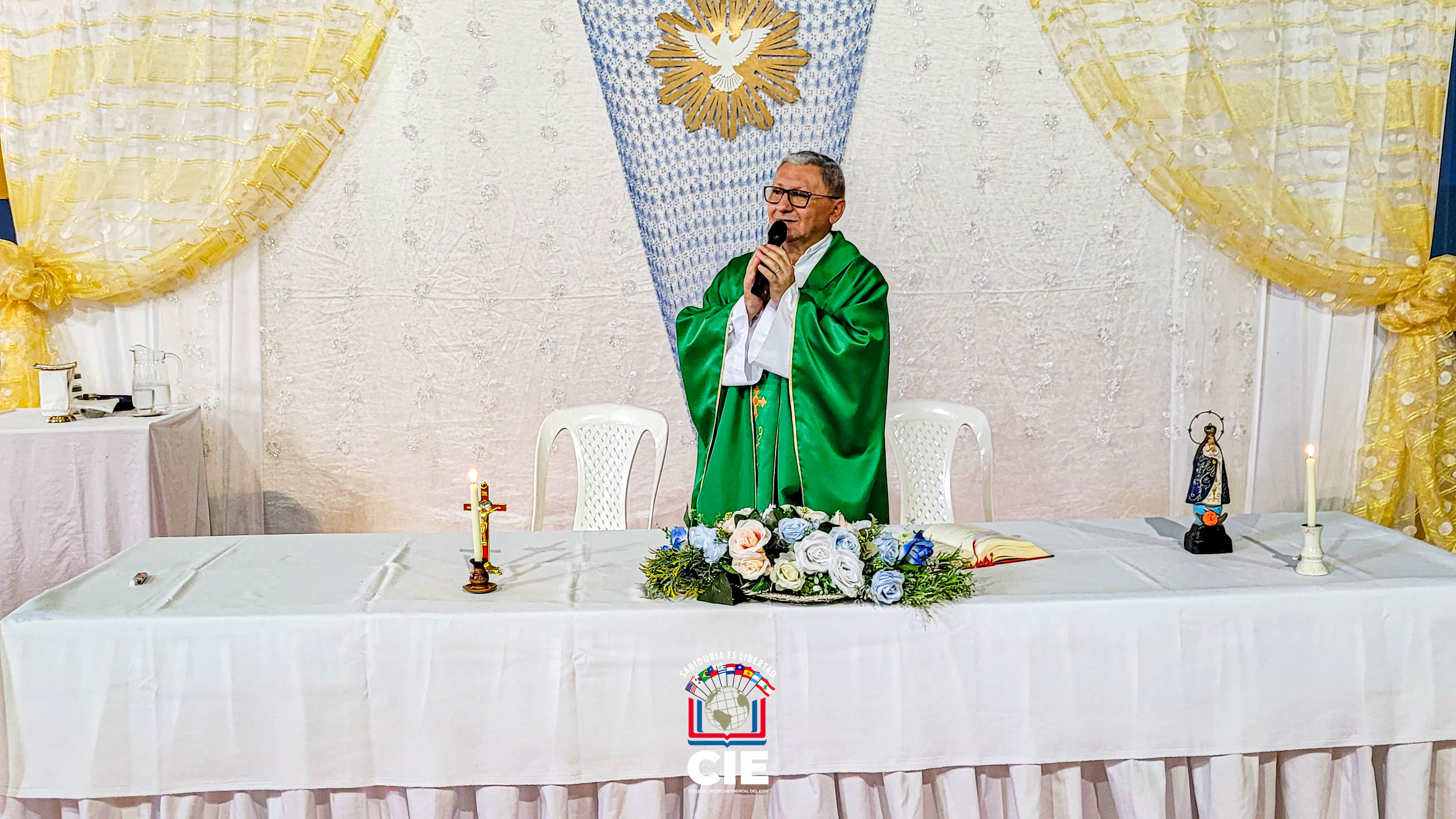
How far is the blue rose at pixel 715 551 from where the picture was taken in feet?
6.85

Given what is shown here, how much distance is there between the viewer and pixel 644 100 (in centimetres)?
435

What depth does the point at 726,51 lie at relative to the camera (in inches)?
171

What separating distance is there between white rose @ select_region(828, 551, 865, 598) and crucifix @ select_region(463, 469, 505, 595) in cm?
68

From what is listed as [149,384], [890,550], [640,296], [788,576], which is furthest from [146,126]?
[890,550]

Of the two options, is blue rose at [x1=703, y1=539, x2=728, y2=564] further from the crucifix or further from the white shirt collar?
the white shirt collar

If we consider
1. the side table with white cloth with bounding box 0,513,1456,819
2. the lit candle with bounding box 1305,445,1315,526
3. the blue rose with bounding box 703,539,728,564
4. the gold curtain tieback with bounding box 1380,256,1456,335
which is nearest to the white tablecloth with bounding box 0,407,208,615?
the side table with white cloth with bounding box 0,513,1456,819

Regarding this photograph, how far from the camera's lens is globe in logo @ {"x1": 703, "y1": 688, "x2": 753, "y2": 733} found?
202 centimetres

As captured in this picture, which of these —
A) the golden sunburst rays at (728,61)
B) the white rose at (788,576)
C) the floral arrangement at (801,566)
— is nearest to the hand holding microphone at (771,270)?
the golden sunburst rays at (728,61)

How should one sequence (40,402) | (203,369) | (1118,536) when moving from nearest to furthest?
1. (1118,536)
2. (40,402)
3. (203,369)

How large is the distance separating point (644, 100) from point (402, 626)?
2.86 m

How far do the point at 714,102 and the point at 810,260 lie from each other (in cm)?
125

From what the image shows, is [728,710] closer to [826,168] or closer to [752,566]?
[752,566]

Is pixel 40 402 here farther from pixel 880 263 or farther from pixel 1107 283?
pixel 1107 283

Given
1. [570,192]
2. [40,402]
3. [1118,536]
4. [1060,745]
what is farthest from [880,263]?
[40,402]
